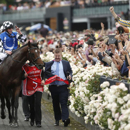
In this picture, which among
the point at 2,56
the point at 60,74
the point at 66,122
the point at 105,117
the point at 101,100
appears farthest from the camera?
the point at 2,56

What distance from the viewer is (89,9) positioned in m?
42.1

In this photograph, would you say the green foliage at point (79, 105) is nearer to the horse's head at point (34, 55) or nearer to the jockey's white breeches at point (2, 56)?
the horse's head at point (34, 55)

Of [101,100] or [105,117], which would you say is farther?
[101,100]

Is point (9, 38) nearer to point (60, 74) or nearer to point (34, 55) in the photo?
point (34, 55)

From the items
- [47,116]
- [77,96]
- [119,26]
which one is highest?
[119,26]

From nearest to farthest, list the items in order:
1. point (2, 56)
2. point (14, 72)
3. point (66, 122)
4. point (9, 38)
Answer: point (66, 122)
point (14, 72)
point (2, 56)
point (9, 38)

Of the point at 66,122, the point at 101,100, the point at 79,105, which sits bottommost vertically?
the point at 66,122

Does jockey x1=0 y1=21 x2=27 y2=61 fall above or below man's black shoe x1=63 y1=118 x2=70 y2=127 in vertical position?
above

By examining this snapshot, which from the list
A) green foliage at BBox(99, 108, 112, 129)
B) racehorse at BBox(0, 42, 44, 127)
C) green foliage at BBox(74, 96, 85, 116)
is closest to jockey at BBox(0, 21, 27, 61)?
racehorse at BBox(0, 42, 44, 127)

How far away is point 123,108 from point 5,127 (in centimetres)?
422

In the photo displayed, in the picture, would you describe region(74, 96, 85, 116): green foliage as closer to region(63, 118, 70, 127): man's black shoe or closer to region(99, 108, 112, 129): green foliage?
region(63, 118, 70, 127): man's black shoe

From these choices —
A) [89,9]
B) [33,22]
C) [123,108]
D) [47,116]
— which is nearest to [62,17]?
[89,9]

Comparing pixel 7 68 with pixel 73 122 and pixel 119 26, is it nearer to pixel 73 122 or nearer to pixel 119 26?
pixel 73 122

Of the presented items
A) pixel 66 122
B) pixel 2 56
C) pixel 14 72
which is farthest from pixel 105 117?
pixel 2 56
